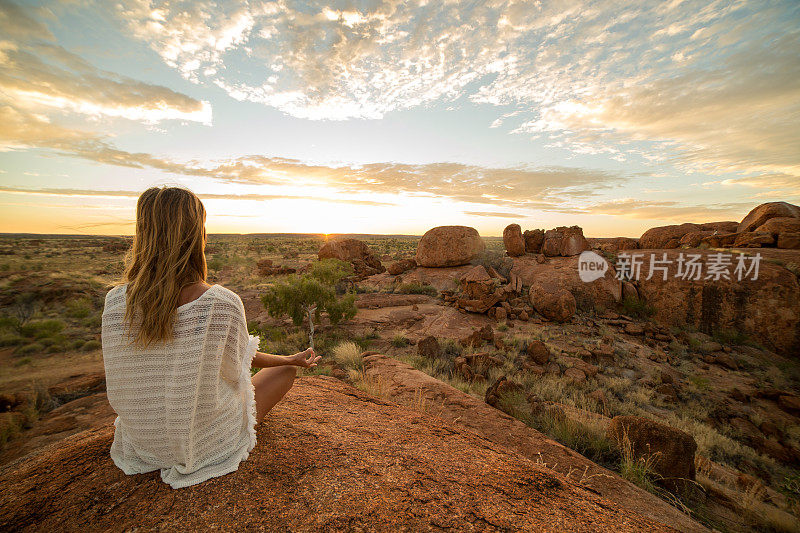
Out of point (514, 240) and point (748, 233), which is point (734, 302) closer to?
point (748, 233)

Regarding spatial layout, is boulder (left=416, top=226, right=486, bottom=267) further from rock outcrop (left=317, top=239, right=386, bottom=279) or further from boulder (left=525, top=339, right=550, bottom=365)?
boulder (left=525, top=339, right=550, bottom=365)

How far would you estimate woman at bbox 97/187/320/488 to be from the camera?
1.86 m

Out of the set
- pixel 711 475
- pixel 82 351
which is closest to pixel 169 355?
pixel 711 475

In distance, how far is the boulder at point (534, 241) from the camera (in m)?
18.2

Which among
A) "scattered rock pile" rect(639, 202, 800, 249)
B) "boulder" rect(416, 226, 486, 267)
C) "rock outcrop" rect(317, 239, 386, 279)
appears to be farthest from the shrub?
"scattered rock pile" rect(639, 202, 800, 249)

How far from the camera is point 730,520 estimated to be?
345 centimetres

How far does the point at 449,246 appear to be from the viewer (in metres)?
18.9

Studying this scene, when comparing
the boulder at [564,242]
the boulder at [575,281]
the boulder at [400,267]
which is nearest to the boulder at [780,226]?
the boulder at [575,281]

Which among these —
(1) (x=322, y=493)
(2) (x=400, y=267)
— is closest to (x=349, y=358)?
(1) (x=322, y=493)

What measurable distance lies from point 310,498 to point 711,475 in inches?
225

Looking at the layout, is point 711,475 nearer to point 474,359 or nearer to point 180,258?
point 474,359

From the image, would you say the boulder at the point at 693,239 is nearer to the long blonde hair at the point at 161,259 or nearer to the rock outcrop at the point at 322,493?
the rock outcrop at the point at 322,493

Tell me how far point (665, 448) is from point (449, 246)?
15499 millimetres

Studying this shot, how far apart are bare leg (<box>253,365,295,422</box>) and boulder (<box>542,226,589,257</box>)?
16763 millimetres
